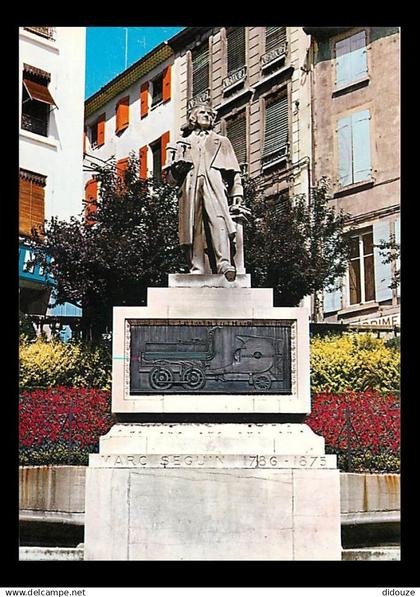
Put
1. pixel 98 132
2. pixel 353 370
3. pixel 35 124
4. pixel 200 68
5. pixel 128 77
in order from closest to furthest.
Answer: pixel 353 370 → pixel 35 124 → pixel 200 68 → pixel 128 77 → pixel 98 132

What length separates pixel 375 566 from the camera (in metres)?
12.7

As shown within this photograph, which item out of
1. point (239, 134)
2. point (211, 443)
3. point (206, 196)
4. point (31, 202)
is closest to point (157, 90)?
point (239, 134)

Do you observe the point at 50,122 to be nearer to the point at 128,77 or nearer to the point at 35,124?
the point at 35,124

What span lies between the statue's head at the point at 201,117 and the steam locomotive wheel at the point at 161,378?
3.53 m

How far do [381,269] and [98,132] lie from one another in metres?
16.1

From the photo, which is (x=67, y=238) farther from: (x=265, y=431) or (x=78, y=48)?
(x=265, y=431)

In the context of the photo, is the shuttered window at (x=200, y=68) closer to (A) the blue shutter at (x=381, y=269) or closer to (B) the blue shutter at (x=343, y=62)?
(B) the blue shutter at (x=343, y=62)

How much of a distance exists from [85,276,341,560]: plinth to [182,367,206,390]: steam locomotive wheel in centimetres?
1

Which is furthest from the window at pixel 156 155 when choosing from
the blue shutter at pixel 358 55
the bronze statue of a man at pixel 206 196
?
the bronze statue of a man at pixel 206 196

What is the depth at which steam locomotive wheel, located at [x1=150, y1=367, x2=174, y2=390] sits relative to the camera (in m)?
13.3

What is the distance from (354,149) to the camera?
31.5 m

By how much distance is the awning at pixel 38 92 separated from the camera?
32906mm

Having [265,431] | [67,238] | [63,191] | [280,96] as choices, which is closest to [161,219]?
[67,238]

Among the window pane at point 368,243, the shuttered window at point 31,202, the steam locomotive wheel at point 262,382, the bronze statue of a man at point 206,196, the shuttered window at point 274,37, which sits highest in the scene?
the shuttered window at point 274,37
